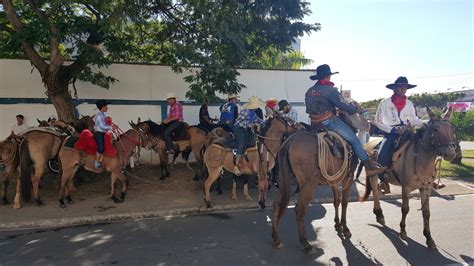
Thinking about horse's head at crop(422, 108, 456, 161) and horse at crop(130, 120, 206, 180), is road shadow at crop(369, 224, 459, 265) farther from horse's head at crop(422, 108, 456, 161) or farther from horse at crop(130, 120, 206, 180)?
horse at crop(130, 120, 206, 180)

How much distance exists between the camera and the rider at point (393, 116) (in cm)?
643

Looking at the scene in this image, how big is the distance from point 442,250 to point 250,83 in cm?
954

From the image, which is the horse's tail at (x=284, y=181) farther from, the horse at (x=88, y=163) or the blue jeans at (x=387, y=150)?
the horse at (x=88, y=163)

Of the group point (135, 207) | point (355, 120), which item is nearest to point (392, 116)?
point (355, 120)

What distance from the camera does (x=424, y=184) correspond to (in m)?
5.86

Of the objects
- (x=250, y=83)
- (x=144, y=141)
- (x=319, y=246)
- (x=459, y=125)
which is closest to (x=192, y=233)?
(x=319, y=246)

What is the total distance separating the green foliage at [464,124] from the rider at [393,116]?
8659 millimetres

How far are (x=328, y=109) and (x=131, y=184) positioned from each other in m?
6.59

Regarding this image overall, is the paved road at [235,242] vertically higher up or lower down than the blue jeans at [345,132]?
lower down

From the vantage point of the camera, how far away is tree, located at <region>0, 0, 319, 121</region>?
827 centimetres

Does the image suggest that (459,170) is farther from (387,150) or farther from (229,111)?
(229,111)

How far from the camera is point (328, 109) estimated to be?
578 centimetres

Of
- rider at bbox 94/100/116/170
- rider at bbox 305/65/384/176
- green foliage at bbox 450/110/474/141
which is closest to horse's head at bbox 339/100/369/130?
rider at bbox 305/65/384/176

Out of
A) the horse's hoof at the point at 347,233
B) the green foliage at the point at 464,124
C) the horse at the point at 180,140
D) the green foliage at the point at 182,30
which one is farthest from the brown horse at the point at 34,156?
the green foliage at the point at 464,124
